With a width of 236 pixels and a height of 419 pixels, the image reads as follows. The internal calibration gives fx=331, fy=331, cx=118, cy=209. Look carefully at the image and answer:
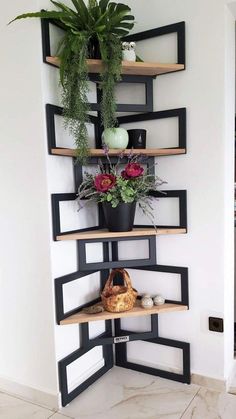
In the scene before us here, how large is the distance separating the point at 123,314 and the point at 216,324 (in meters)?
0.53

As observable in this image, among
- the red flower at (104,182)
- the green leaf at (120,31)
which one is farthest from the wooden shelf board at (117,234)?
the green leaf at (120,31)

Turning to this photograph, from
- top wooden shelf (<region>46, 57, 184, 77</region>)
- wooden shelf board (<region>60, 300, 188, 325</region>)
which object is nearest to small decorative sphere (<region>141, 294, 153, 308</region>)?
wooden shelf board (<region>60, 300, 188, 325</region>)

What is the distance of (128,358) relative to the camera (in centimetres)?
218

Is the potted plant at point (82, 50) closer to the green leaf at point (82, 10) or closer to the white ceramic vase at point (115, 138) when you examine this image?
the green leaf at point (82, 10)

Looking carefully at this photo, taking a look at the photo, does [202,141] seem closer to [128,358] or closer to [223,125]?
[223,125]

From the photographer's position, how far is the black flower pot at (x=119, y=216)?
1.75 meters

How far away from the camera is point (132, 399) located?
5.99 ft

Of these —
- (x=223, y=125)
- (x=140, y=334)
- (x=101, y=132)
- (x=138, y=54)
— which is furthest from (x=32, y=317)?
(x=138, y=54)

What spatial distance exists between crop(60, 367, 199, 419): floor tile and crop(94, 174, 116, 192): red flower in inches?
45.7

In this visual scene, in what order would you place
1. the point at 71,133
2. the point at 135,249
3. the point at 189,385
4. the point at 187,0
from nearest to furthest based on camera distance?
1. the point at 71,133
2. the point at 187,0
3. the point at 189,385
4. the point at 135,249

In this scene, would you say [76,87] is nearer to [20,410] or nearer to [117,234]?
[117,234]

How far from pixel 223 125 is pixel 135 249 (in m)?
0.89

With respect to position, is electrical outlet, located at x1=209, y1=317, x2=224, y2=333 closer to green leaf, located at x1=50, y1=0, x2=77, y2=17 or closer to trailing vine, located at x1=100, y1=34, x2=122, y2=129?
trailing vine, located at x1=100, y1=34, x2=122, y2=129

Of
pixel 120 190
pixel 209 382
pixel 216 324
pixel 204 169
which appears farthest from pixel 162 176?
pixel 209 382
